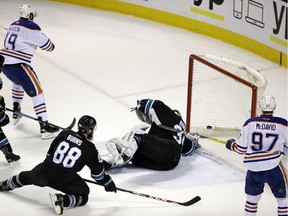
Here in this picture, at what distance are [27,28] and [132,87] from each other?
1668 millimetres

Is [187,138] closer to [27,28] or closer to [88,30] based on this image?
[27,28]

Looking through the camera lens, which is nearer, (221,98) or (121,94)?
(221,98)

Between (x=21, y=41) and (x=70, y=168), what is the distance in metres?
1.63

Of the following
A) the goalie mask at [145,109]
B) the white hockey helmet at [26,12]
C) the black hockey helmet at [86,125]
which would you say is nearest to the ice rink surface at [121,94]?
the goalie mask at [145,109]

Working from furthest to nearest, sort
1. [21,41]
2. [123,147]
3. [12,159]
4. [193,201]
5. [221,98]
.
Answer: [221,98] → [21,41] → [12,159] → [123,147] → [193,201]

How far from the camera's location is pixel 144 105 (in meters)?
5.86

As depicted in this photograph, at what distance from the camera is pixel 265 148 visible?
4.73 metres

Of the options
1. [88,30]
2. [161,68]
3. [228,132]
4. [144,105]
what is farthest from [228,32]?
[144,105]

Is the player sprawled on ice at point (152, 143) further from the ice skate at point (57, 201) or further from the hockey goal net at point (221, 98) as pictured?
the ice skate at point (57, 201)

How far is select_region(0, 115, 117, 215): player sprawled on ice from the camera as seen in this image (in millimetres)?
4961

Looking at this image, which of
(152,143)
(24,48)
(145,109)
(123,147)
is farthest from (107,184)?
(24,48)

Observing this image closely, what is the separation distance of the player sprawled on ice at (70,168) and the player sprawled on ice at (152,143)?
57 cm

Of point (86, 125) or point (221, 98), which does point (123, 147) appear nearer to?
point (86, 125)

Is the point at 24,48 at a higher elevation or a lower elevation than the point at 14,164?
higher
